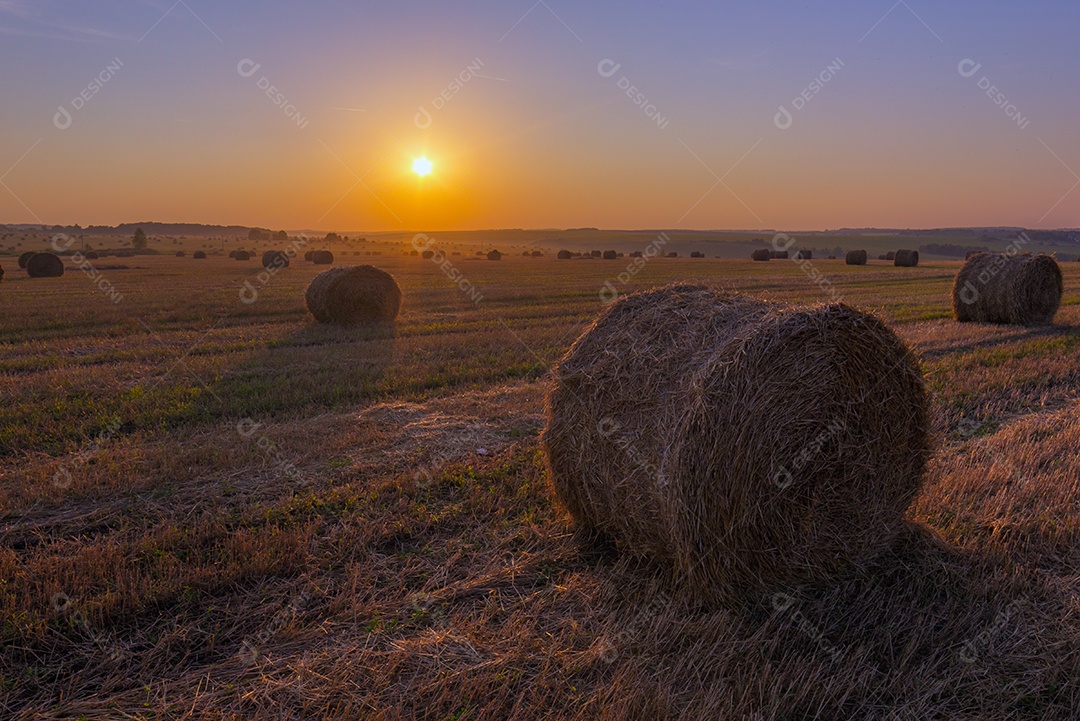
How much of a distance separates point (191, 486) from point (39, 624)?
6.75 feet

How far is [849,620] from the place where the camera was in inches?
155

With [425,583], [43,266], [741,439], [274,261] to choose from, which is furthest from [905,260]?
[43,266]

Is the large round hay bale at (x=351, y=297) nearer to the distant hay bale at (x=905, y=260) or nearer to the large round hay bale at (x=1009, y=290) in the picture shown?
the large round hay bale at (x=1009, y=290)

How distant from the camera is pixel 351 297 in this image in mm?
15492

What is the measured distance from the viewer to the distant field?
3.28 metres

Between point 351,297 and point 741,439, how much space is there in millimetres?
12975

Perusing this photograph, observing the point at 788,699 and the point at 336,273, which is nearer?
the point at 788,699

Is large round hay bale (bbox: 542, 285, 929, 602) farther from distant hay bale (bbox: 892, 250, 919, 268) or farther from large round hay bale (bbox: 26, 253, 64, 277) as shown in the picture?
distant hay bale (bbox: 892, 250, 919, 268)

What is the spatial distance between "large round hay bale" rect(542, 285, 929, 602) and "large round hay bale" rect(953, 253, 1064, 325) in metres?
13.0

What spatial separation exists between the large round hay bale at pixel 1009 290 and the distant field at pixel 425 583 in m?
→ 7.58

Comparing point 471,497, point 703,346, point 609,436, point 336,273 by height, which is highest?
point 336,273

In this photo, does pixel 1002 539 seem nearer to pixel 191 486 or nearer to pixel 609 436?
pixel 609 436

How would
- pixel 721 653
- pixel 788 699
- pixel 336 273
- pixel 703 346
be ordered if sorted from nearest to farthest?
pixel 788 699 → pixel 721 653 → pixel 703 346 → pixel 336 273

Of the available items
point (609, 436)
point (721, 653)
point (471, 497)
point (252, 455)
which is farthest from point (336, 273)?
point (721, 653)
